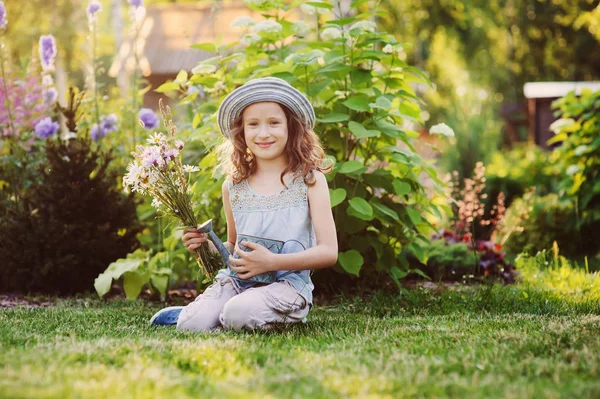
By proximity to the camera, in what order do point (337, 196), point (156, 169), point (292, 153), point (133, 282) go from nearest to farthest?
point (156, 169) < point (292, 153) < point (337, 196) < point (133, 282)

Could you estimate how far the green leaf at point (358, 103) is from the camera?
14.0 ft

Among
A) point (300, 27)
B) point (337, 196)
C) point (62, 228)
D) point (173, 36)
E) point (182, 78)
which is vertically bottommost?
point (62, 228)

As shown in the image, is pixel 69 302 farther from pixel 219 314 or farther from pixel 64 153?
pixel 219 314

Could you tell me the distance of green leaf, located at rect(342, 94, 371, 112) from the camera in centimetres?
426

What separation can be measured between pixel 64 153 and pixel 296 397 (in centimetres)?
343

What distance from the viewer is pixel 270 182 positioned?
370 centimetres

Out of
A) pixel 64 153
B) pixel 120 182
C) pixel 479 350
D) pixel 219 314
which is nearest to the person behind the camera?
pixel 479 350

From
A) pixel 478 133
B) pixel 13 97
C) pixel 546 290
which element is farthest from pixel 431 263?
pixel 478 133

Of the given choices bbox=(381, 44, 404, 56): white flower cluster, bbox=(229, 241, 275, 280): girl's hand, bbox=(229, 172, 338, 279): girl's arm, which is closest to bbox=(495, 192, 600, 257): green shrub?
bbox=(381, 44, 404, 56): white flower cluster

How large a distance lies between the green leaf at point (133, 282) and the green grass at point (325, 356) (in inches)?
Answer: 28.8

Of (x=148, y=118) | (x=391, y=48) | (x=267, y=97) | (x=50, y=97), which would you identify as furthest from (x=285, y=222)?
(x=50, y=97)

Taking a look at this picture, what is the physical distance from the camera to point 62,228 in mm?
4887

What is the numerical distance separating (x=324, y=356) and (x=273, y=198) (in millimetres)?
1111

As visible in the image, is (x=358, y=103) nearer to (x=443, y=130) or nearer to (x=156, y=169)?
(x=443, y=130)
